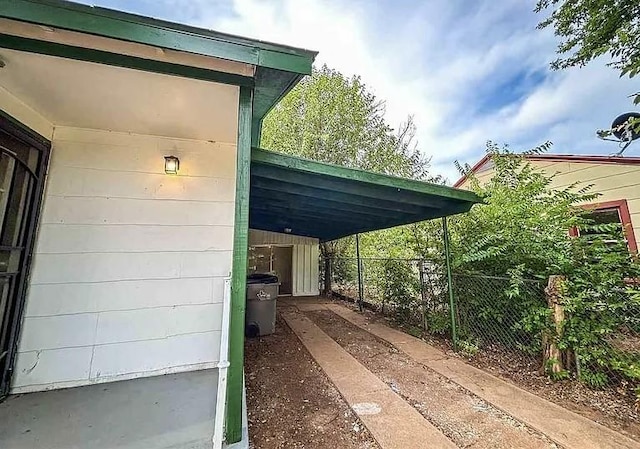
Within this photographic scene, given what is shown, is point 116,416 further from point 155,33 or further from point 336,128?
point 336,128

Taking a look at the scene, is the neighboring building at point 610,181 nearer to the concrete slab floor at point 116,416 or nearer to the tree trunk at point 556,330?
the tree trunk at point 556,330

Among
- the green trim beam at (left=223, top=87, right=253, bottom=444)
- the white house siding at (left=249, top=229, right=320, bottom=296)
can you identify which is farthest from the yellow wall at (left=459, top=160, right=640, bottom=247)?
the white house siding at (left=249, top=229, right=320, bottom=296)

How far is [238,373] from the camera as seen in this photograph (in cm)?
185

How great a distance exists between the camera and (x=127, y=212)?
2.93 meters

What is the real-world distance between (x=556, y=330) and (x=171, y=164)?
4598mm

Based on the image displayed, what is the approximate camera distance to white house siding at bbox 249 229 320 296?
33.8 feet

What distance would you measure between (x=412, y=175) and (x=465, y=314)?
7306 mm

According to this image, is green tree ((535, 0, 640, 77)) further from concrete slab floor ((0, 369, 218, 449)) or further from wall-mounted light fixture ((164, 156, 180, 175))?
concrete slab floor ((0, 369, 218, 449))

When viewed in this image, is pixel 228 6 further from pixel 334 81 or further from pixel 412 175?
pixel 412 175

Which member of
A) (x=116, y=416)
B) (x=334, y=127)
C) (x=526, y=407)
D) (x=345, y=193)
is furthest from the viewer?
(x=334, y=127)

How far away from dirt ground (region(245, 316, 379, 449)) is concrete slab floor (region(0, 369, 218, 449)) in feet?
1.46

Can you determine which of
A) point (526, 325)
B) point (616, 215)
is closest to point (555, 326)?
point (526, 325)

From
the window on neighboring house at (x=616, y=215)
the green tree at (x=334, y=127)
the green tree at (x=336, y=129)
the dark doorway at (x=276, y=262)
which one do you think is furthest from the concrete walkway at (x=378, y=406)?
the green tree at (x=334, y=127)

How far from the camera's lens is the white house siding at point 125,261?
2.63 metres
